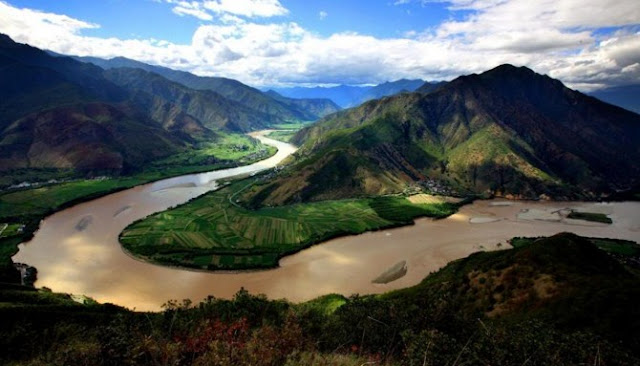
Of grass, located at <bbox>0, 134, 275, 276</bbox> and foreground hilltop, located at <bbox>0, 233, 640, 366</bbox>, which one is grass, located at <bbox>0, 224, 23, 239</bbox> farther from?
foreground hilltop, located at <bbox>0, 233, 640, 366</bbox>

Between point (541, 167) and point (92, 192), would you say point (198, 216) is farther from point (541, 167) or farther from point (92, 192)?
point (541, 167)

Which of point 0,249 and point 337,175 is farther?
point 337,175

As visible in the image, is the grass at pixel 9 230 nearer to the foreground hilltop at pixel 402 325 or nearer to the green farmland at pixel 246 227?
the green farmland at pixel 246 227

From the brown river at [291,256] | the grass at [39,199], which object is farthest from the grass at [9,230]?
the brown river at [291,256]

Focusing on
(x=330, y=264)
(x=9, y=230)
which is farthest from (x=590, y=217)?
(x=9, y=230)

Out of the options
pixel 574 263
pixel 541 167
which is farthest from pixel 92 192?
pixel 541 167

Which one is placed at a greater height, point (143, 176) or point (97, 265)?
point (143, 176)

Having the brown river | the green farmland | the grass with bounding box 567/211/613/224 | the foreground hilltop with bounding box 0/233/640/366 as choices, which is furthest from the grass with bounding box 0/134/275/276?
the grass with bounding box 567/211/613/224
